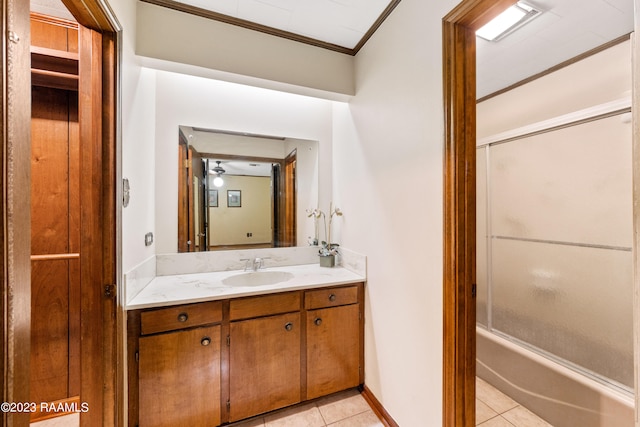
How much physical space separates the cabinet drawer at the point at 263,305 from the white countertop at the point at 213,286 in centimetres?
4

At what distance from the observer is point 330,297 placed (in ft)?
5.73

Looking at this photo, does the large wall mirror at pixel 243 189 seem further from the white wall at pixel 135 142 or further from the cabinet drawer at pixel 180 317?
the cabinet drawer at pixel 180 317

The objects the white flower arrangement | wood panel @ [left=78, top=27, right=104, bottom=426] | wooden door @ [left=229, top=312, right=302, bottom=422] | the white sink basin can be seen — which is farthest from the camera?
the white flower arrangement

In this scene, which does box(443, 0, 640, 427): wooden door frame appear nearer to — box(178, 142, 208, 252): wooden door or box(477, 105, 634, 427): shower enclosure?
box(477, 105, 634, 427): shower enclosure

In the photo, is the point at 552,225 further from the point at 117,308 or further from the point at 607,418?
the point at 117,308

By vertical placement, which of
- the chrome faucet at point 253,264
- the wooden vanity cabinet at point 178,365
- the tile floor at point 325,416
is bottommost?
the tile floor at point 325,416

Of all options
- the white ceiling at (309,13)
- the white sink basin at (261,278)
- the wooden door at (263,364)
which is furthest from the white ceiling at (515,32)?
the wooden door at (263,364)

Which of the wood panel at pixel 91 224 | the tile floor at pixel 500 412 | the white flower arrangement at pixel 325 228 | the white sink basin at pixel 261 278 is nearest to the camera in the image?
the wood panel at pixel 91 224

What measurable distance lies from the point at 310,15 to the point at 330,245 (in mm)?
1645

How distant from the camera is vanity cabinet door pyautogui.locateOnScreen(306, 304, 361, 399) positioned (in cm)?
168

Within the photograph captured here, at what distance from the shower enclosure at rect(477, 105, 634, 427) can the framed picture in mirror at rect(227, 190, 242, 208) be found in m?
2.14

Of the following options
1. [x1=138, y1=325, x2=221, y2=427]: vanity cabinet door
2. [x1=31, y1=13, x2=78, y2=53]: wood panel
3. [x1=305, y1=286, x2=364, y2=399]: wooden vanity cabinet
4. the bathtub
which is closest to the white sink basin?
[x1=305, y1=286, x2=364, y2=399]: wooden vanity cabinet

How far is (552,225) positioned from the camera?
6.16 feet

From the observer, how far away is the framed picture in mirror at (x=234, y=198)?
2.12 meters
